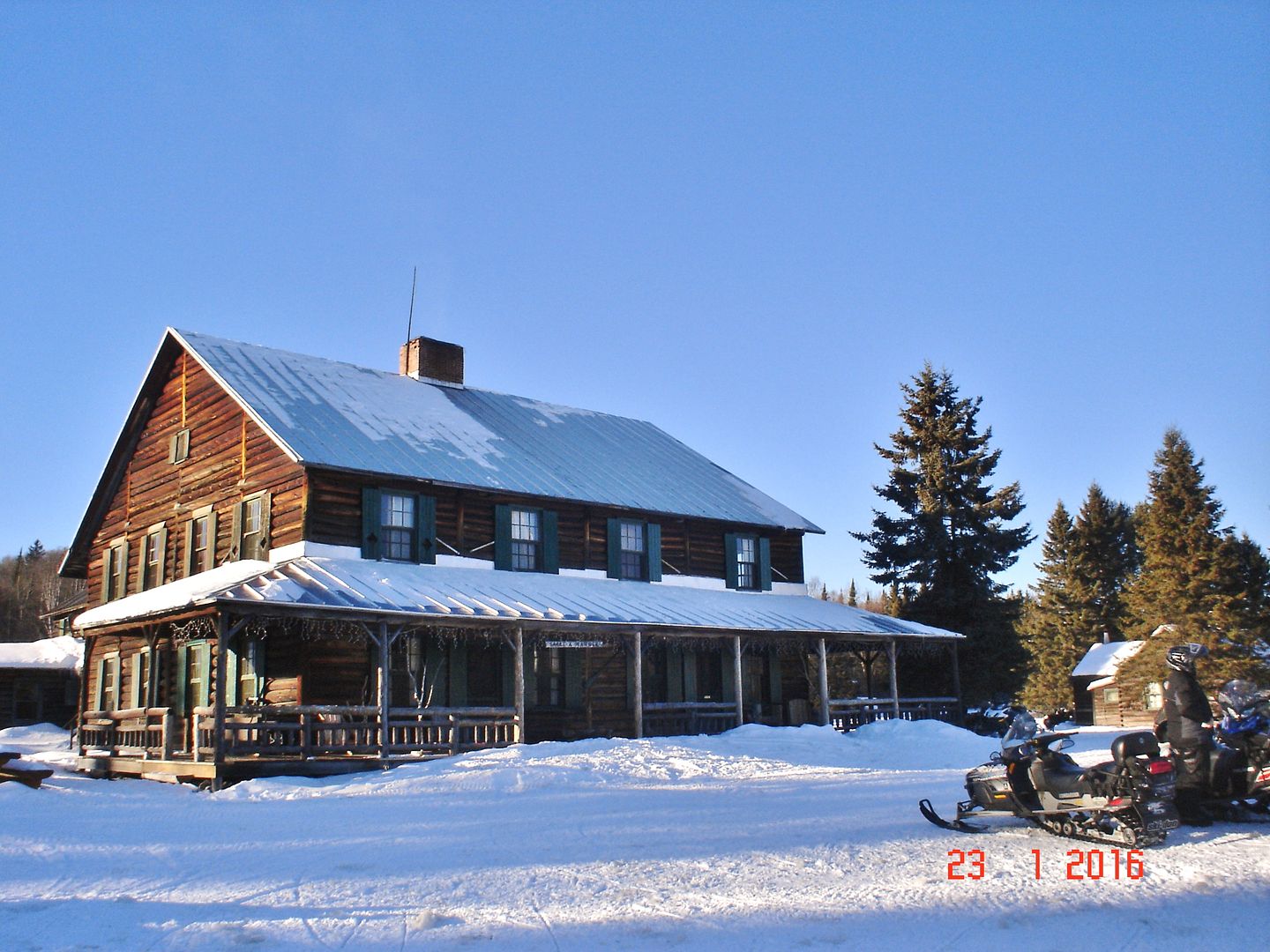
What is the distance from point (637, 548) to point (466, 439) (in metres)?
4.73

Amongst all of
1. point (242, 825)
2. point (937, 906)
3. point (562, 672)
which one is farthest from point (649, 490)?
point (937, 906)

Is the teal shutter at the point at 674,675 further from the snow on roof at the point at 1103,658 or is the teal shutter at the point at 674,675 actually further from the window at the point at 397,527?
the snow on roof at the point at 1103,658

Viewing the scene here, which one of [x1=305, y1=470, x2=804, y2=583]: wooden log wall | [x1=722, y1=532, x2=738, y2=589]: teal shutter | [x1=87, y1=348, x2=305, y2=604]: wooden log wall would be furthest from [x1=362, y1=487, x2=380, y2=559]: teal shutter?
[x1=722, y1=532, x2=738, y2=589]: teal shutter

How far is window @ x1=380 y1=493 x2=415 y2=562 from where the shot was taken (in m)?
22.4

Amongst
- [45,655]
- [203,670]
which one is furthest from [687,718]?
[45,655]

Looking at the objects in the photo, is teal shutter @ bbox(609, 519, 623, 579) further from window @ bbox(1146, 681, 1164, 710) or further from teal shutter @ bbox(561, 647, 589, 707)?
window @ bbox(1146, 681, 1164, 710)

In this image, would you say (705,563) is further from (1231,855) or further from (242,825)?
(1231,855)

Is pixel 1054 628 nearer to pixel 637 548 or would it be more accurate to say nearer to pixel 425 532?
pixel 637 548

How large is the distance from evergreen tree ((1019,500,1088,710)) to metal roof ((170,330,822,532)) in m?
25.2

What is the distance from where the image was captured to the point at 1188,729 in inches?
380

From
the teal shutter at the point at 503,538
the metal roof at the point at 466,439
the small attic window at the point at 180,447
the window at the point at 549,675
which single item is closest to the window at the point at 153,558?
the small attic window at the point at 180,447

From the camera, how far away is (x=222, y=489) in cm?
2398

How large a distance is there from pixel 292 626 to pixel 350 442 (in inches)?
173
